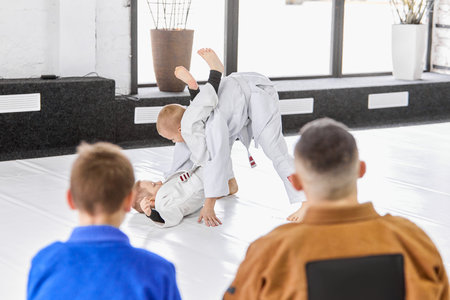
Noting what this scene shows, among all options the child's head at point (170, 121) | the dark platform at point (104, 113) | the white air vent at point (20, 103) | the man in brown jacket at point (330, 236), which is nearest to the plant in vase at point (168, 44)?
the dark platform at point (104, 113)

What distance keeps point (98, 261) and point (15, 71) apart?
11.7 ft

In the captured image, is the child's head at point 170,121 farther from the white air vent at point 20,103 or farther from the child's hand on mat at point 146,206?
the white air vent at point 20,103

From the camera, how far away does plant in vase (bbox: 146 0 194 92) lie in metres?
5.11

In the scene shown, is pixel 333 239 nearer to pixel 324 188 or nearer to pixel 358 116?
pixel 324 188

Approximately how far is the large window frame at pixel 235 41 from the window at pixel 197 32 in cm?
7

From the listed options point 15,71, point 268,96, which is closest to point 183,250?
point 268,96

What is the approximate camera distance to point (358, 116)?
230 inches

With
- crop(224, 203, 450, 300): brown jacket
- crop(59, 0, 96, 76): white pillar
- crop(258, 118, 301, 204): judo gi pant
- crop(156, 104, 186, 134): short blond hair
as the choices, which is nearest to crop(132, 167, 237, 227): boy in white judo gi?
crop(156, 104, 186, 134): short blond hair

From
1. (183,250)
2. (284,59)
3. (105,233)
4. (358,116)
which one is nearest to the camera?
(105,233)

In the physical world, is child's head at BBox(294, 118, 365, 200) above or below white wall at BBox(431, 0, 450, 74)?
below

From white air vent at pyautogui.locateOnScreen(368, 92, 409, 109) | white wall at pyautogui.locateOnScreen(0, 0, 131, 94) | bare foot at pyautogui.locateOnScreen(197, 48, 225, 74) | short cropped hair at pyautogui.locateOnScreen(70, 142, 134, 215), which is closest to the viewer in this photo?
short cropped hair at pyautogui.locateOnScreen(70, 142, 134, 215)

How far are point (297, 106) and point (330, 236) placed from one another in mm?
4180

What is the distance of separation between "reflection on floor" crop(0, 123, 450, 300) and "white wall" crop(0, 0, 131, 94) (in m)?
0.78

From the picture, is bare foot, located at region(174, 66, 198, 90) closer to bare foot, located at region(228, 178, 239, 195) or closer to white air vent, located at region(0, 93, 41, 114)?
bare foot, located at region(228, 178, 239, 195)
